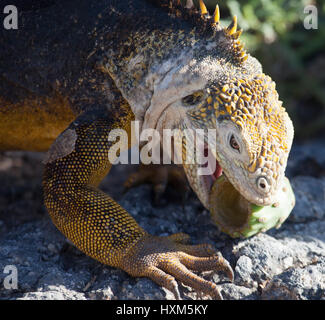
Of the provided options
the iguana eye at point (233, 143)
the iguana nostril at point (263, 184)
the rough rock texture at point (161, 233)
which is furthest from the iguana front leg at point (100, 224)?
the iguana eye at point (233, 143)

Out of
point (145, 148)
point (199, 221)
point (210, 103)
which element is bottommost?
point (199, 221)

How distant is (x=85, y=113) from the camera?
388 centimetres

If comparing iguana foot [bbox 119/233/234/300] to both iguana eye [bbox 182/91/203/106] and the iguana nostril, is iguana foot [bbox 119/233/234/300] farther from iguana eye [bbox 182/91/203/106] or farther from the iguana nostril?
iguana eye [bbox 182/91/203/106]

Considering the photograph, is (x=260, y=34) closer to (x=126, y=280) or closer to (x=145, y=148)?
(x=145, y=148)

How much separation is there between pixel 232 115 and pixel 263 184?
1.79 feet

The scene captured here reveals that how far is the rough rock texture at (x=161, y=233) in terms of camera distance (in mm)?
3439

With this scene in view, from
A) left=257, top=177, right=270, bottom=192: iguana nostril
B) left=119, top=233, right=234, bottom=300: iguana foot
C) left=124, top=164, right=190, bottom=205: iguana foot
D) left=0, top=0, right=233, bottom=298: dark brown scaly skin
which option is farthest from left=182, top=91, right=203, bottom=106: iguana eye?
left=124, top=164, right=190, bottom=205: iguana foot

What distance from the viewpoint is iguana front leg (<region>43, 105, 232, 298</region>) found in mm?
3445

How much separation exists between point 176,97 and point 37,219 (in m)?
1.90

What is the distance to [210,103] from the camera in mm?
3498

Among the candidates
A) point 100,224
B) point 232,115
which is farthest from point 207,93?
point 100,224
